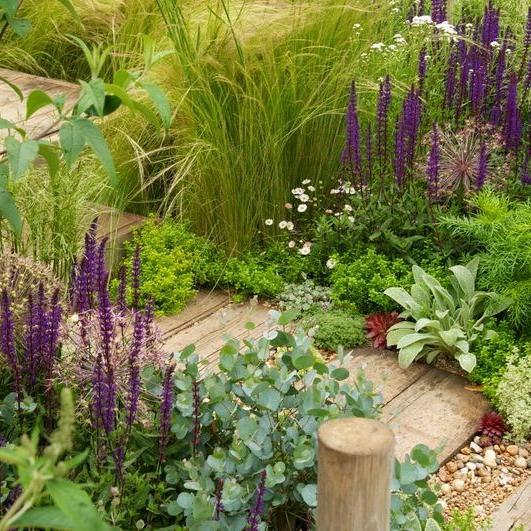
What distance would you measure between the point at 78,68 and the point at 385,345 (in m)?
3.59

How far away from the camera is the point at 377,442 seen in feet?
4.99

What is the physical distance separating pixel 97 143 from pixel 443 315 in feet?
7.90

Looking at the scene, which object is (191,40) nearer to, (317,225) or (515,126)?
(317,225)

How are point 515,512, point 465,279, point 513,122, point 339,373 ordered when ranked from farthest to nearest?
point 513,122 → point 465,279 → point 515,512 → point 339,373

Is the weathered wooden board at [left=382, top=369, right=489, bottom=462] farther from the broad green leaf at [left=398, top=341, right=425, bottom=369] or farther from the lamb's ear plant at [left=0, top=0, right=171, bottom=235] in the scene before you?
the lamb's ear plant at [left=0, top=0, right=171, bottom=235]

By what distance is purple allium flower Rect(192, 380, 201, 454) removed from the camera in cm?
227

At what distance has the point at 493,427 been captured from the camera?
11.2ft

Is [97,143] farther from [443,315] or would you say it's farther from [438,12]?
[438,12]

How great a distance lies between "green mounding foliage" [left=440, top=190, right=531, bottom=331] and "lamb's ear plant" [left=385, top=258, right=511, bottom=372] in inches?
2.1

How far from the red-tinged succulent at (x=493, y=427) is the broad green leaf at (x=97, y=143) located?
220 centimetres

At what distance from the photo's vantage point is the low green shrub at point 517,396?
3.35 meters

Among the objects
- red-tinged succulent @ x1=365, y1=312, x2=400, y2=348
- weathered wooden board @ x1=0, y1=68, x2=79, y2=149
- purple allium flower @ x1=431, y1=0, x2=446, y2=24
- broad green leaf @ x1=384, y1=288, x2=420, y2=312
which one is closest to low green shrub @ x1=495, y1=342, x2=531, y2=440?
broad green leaf @ x1=384, y1=288, x2=420, y2=312

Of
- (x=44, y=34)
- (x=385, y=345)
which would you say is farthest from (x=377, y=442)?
(x=44, y=34)

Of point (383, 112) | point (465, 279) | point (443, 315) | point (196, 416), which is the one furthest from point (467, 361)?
point (196, 416)
